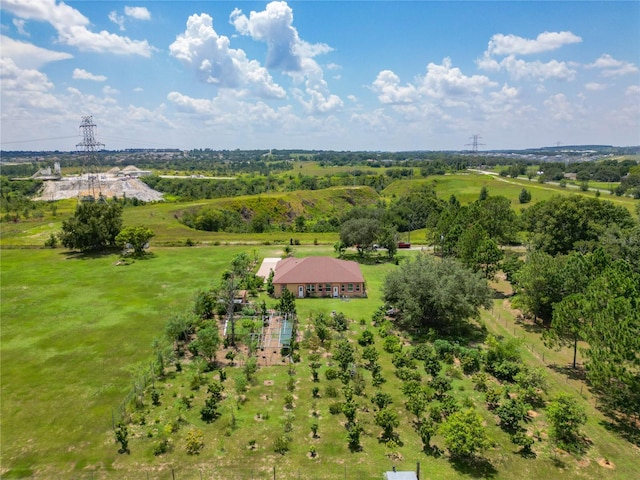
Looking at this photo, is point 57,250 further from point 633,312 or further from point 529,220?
point 529,220

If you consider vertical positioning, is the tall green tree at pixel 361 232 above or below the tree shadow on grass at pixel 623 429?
above

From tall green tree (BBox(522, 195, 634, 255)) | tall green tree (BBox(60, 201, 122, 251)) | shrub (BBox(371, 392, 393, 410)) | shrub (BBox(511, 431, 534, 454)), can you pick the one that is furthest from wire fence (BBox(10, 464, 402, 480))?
tall green tree (BBox(60, 201, 122, 251))

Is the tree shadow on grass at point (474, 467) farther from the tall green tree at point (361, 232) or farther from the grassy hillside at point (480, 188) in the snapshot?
the grassy hillside at point (480, 188)

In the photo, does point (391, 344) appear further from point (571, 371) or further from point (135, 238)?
point (135, 238)

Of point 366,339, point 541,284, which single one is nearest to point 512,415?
point 366,339

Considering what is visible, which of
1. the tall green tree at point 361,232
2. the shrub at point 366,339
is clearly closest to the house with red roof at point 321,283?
the shrub at point 366,339
